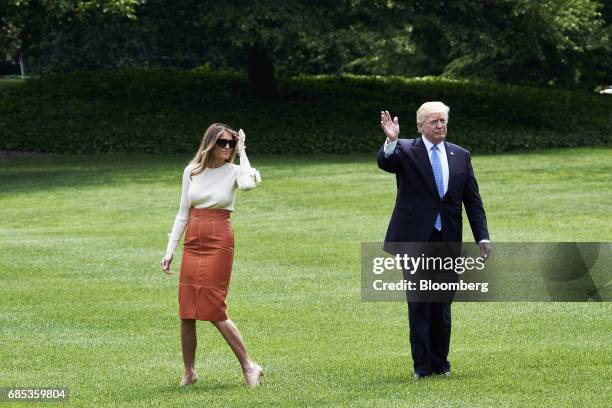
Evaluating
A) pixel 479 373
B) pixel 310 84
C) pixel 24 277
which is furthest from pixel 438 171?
pixel 310 84

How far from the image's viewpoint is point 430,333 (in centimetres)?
901

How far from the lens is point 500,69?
149 ft

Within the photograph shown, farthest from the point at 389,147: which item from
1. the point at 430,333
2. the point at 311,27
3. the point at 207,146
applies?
the point at 311,27

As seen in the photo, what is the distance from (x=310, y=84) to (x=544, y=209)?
58.8 ft

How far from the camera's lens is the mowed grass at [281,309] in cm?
883

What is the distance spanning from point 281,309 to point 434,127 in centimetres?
505

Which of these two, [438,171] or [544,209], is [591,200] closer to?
[544,209]

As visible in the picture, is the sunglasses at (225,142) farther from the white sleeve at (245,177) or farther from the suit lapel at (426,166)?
the suit lapel at (426,166)

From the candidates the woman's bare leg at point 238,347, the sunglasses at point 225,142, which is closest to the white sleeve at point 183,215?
the sunglasses at point 225,142

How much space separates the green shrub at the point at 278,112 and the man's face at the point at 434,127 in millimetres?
24179

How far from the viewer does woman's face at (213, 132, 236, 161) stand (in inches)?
344

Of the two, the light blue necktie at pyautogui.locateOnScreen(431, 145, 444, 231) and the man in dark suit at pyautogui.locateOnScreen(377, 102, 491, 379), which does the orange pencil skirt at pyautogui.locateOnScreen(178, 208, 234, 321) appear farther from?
the light blue necktie at pyautogui.locateOnScreen(431, 145, 444, 231)

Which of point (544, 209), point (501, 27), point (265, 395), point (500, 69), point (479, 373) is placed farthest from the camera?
point (500, 69)

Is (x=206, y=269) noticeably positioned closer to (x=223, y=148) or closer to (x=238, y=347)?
(x=238, y=347)
